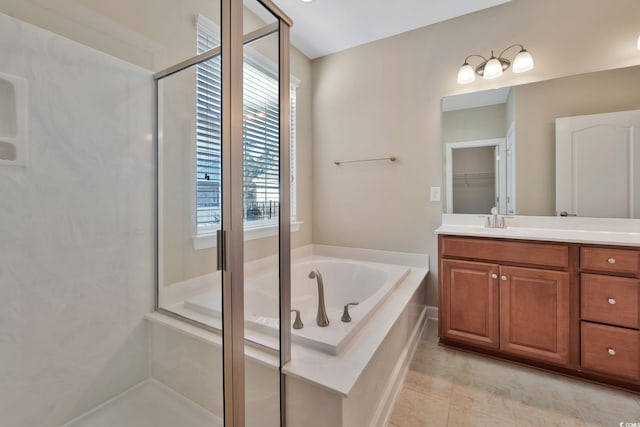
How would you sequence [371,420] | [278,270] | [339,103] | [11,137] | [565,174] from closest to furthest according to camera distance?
[11,137]
[278,270]
[371,420]
[565,174]
[339,103]

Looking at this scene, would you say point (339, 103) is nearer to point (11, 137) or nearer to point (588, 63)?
point (588, 63)

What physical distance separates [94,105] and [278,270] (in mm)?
1110

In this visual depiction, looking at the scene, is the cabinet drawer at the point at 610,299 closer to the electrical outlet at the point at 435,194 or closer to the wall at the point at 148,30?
the electrical outlet at the point at 435,194

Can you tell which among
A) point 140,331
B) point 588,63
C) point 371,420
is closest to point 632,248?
point 588,63

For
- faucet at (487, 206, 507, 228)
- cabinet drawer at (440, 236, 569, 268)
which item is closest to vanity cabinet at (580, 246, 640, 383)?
cabinet drawer at (440, 236, 569, 268)

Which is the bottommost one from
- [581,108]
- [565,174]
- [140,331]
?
[140,331]

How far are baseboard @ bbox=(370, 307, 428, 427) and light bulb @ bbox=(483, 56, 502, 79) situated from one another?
1.99m

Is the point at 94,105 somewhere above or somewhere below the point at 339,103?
below

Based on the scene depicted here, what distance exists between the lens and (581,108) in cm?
194

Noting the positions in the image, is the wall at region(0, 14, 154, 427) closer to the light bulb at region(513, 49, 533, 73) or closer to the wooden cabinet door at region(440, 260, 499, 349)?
the wooden cabinet door at region(440, 260, 499, 349)

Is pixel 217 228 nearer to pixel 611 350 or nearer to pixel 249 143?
pixel 249 143

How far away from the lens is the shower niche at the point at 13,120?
3.30 ft

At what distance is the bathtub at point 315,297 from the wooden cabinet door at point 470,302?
35cm

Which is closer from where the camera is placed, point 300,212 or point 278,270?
point 278,270
